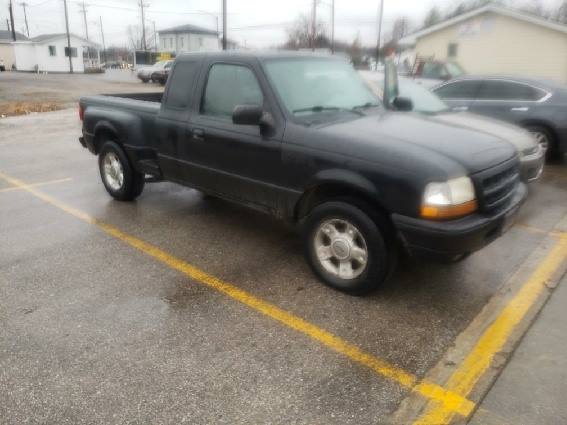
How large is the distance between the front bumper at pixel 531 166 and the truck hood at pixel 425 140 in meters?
1.83

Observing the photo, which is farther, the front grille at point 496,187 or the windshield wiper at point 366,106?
the windshield wiper at point 366,106

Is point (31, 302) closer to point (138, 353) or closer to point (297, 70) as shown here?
point (138, 353)

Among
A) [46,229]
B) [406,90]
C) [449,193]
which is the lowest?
[46,229]

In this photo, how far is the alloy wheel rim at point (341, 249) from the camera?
143 inches

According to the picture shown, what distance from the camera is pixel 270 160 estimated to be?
4.01 metres

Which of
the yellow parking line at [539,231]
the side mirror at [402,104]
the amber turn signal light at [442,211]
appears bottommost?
the yellow parking line at [539,231]

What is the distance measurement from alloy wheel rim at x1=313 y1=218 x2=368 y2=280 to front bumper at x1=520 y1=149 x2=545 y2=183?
2797 mm

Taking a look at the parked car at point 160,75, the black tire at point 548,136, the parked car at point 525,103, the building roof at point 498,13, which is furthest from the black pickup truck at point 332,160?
the parked car at point 160,75

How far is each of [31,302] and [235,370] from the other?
6.00ft

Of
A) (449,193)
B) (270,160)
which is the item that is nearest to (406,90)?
(270,160)

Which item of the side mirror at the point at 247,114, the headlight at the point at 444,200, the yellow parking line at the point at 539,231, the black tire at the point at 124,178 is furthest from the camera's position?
the black tire at the point at 124,178

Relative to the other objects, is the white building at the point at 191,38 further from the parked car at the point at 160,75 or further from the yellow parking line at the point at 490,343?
the yellow parking line at the point at 490,343

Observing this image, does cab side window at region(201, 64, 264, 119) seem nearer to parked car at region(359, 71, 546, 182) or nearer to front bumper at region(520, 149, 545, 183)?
parked car at region(359, 71, 546, 182)

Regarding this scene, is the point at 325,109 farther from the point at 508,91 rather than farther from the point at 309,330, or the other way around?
the point at 508,91
